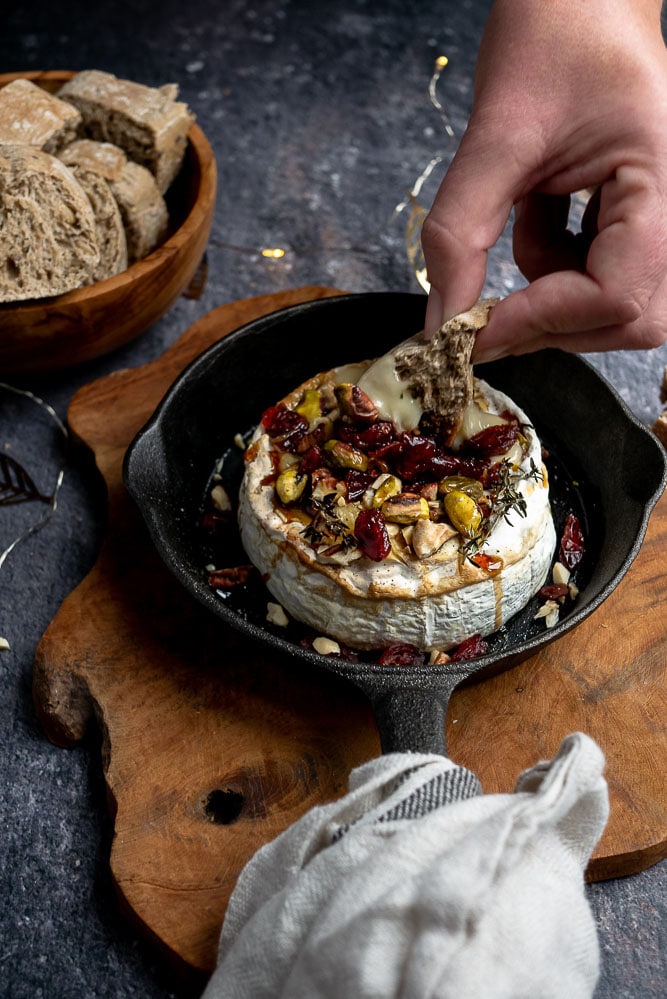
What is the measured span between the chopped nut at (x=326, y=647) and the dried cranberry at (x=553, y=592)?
0.56m

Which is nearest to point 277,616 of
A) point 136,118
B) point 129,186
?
point 129,186

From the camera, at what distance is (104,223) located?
9.11 feet

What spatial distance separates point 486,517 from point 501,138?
0.83 m

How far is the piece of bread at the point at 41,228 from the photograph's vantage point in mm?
2559

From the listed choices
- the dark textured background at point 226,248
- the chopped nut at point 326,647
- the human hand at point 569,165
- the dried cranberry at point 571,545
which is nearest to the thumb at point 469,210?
the human hand at point 569,165

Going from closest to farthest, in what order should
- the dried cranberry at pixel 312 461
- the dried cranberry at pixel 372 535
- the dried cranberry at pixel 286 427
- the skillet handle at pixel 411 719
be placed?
the skillet handle at pixel 411 719 → the dried cranberry at pixel 372 535 → the dried cranberry at pixel 312 461 → the dried cranberry at pixel 286 427

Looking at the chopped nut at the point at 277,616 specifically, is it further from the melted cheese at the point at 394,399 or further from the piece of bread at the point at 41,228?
the piece of bread at the point at 41,228

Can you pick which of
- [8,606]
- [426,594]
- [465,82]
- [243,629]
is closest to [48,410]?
[8,606]

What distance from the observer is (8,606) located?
2.51 m

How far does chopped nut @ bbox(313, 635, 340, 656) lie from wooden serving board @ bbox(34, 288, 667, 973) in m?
0.07

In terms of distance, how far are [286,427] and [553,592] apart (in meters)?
0.80

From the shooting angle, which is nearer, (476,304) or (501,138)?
(501,138)

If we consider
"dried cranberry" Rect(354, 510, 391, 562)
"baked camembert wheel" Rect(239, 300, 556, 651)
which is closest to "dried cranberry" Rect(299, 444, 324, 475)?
"baked camembert wheel" Rect(239, 300, 556, 651)

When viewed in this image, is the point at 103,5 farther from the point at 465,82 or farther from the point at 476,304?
the point at 476,304
